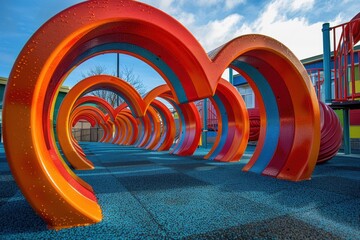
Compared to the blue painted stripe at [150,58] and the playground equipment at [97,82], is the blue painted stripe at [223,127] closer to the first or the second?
the playground equipment at [97,82]

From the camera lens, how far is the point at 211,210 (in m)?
2.57

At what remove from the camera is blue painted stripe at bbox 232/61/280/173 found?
455 centimetres

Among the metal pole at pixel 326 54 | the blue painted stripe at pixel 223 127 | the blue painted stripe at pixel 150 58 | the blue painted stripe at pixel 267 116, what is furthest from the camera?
the metal pole at pixel 326 54

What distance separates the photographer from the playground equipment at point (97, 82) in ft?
6.61

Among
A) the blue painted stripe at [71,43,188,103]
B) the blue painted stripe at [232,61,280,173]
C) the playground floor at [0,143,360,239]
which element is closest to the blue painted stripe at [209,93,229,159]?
the blue painted stripe at [232,61,280,173]

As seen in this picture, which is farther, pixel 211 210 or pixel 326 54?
pixel 326 54

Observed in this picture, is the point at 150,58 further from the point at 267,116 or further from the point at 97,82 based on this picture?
the point at 97,82

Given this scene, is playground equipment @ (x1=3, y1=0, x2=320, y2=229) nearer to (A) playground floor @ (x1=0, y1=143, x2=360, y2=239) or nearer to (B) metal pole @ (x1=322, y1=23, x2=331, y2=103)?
(A) playground floor @ (x1=0, y1=143, x2=360, y2=239)

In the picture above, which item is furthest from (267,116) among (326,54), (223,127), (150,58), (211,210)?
(326,54)

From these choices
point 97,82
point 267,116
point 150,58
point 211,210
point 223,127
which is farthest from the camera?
point 223,127

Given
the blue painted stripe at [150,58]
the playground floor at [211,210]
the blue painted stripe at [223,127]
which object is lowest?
the playground floor at [211,210]

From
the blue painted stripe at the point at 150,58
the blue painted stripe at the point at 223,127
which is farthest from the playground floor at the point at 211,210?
the blue painted stripe at the point at 223,127

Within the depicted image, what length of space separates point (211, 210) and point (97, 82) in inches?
198

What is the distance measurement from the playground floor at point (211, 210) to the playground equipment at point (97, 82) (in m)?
0.26
